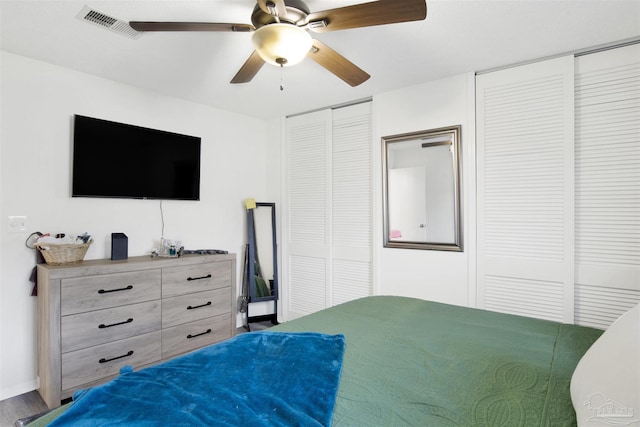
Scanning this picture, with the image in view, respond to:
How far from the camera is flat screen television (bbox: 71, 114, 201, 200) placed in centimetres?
266

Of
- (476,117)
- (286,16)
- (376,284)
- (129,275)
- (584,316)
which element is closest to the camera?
(286,16)

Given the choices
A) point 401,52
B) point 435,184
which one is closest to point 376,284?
point 435,184

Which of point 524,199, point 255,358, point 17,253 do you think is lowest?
point 255,358

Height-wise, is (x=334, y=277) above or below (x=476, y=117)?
below

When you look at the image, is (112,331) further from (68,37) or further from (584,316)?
(584,316)

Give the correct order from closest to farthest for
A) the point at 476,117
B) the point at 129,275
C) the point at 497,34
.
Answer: the point at 497,34 → the point at 129,275 → the point at 476,117

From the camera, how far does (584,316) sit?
2354 mm

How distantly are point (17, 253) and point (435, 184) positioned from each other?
3.24 metres

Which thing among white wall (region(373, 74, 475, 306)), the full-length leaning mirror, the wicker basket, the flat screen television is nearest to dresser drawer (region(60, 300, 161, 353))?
the wicker basket

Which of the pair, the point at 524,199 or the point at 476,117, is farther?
the point at 476,117

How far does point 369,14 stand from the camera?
5.05ft

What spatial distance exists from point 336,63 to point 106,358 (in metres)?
2.55

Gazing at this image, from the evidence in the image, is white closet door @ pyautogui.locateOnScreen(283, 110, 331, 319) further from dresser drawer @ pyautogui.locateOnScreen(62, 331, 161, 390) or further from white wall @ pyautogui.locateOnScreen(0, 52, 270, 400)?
dresser drawer @ pyautogui.locateOnScreen(62, 331, 161, 390)

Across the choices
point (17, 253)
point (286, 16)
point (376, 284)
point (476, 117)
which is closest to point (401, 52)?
point (476, 117)
